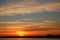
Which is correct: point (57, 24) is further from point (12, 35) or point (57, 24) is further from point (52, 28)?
point (12, 35)

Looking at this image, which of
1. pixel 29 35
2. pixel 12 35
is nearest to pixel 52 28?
pixel 29 35

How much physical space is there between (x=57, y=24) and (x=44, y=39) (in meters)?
0.13

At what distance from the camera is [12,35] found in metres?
1.11

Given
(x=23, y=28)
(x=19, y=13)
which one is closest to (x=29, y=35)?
(x=23, y=28)

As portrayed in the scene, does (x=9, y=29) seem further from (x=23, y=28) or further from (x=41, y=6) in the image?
(x=41, y=6)

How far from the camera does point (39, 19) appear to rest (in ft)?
3.68

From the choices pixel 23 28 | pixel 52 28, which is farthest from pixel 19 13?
pixel 52 28

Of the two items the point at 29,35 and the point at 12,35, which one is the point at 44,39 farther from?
the point at 12,35

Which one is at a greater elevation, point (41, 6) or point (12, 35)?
point (41, 6)

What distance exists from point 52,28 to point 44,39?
0.09 metres

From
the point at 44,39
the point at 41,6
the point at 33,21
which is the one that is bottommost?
the point at 44,39

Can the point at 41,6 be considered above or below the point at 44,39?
above

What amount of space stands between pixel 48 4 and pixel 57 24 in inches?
6.0

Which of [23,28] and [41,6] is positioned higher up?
[41,6]
